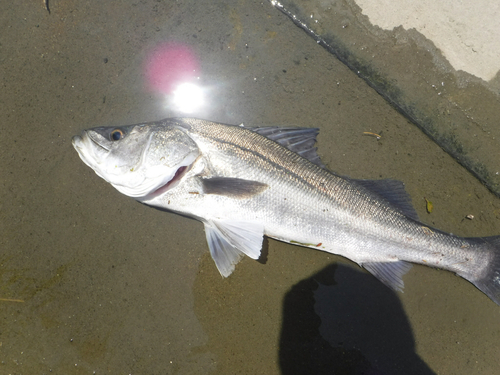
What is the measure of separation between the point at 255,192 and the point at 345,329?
5.32 feet

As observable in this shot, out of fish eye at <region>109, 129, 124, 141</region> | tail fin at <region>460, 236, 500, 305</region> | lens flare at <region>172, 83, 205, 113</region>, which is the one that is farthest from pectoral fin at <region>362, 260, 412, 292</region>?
fish eye at <region>109, 129, 124, 141</region>

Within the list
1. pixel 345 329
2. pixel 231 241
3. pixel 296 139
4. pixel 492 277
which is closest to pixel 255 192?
pixel 231 241

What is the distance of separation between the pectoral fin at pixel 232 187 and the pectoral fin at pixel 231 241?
26 cm

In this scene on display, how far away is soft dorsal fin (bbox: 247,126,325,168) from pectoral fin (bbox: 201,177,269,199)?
1.54ft

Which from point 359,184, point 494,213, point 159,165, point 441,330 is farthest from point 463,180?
point 159,165

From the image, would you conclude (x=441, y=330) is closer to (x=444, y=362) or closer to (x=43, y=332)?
(x=444, y=362)

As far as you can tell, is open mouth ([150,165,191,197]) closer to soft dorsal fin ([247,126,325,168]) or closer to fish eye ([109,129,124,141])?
fish eye ([109,129,124,141])

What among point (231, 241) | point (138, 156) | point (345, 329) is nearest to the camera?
point (138, 156)

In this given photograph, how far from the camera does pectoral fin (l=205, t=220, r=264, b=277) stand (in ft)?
7.98

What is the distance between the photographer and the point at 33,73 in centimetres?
287

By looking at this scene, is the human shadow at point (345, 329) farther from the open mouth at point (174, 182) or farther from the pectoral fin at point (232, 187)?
the open mouth at point (174, 182)

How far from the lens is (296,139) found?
256 cm

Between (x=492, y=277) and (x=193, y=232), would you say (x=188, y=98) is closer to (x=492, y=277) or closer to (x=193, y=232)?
(x=193, y=232)

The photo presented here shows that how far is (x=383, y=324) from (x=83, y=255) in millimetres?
2955
